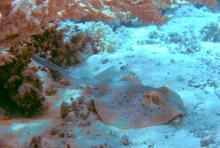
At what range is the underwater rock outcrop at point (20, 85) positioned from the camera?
4093mm

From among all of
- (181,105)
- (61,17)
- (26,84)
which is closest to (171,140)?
(181,105)

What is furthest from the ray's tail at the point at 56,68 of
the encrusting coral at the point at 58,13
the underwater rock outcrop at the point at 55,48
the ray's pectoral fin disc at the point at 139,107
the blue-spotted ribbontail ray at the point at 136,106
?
the underwater rock outcrop at the point at 55,48

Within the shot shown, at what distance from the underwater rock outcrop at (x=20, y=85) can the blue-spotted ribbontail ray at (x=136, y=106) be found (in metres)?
0.31

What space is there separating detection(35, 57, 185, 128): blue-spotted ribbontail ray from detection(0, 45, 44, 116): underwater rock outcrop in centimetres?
31

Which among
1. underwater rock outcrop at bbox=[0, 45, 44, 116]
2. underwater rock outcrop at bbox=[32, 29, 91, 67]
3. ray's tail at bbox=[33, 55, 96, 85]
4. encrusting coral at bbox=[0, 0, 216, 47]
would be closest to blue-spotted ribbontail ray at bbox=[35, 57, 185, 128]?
ray's tail at bbox=[33, 55, 96, 85]

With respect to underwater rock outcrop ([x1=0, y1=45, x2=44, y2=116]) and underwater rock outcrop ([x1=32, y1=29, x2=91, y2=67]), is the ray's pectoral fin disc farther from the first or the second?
underwater rock outcrop ([x1=32, y1=29, x2=91, y2=67])

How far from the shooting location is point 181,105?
4.52 meters

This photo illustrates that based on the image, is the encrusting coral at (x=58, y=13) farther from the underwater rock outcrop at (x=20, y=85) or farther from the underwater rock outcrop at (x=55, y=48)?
the underwater rock outcrop at (x=20, y=85)

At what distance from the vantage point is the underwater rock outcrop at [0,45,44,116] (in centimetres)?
409

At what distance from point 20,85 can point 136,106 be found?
1855 mm

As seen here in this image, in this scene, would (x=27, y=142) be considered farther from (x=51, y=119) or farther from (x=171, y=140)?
(x=171, y=140)

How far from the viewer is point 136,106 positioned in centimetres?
429

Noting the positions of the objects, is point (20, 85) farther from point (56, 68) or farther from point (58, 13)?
point (58, 13)

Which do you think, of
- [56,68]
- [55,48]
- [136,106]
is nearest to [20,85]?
[56,68]
